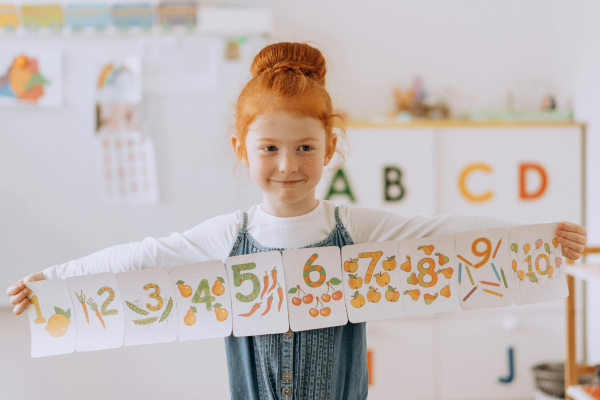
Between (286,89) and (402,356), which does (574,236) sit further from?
(402,356)

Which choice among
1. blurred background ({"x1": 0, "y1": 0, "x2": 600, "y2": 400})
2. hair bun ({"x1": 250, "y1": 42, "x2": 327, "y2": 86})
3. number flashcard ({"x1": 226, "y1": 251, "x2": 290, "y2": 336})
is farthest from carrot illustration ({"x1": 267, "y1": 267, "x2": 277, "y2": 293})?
blurred background ({"x1": 0, "y1": 0, "x2": 600, "y2": 400})

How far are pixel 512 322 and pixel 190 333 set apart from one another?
141 centimetres

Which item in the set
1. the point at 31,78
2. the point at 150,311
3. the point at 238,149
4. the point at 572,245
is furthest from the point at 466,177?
the point at 31,78

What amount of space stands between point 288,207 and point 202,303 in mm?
219

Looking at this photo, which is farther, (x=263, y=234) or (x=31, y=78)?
(x=31, y=78)

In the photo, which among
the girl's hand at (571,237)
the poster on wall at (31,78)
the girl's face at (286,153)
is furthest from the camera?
the poster on wall at (31,78)

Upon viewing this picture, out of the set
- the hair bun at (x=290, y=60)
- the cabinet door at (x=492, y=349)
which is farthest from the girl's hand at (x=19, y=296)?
the cabinet door at (x=492, y=349)

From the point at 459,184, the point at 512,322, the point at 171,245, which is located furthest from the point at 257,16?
the point at 512,322

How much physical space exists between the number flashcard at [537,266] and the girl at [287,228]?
3 centimetres

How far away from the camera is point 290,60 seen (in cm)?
77

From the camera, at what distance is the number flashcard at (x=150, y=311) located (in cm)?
78

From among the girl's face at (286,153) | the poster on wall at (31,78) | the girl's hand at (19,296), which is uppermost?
the poster on wall at (31,78)

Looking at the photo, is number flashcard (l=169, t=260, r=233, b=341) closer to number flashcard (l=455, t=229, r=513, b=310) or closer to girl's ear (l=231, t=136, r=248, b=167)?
girl's ear (l=231, t=136, r=248, b=167)

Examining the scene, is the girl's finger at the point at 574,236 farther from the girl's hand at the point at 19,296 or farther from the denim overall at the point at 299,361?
the girl's hand at the point at 19,296
